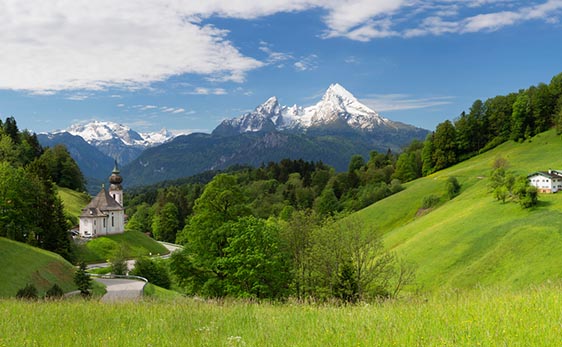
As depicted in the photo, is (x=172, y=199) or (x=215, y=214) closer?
(x=215, y=214)

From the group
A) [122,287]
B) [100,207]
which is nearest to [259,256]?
[122,287]

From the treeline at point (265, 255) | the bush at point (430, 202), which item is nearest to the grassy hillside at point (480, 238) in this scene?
the bush at point (430, 202)

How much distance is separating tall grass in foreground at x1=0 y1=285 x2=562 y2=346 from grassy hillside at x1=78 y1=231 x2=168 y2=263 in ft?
216

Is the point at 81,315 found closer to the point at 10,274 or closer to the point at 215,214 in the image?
the point at 215,214

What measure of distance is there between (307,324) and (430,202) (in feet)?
283

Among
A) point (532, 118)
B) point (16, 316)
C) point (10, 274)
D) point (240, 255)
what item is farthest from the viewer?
point (532, 118)

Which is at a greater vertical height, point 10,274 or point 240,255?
point 240,255

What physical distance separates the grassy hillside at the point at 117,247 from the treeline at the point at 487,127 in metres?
77.5

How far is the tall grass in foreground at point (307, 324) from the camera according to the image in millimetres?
6945

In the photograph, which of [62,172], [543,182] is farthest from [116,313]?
[62,172]

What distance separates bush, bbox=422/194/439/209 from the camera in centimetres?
8888

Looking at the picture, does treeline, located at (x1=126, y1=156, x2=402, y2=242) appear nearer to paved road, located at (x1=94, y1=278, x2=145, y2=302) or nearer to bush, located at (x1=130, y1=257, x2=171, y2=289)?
bush, located at (x1=130, y1=257, x2=171, y2=289)

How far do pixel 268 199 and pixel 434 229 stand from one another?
93.0m

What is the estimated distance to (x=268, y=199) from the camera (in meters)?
155
